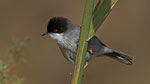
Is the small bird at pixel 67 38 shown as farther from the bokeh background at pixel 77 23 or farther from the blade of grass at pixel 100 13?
the bokeh background at pixel 77 23

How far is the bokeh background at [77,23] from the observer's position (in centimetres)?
667

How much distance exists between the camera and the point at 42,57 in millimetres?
6980

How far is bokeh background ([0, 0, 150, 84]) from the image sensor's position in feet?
21.9

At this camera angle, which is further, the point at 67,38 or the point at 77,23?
the point at 77,23

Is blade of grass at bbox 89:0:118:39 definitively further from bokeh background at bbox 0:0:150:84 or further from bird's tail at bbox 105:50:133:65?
bokeh background at bbox 0:0:150:84

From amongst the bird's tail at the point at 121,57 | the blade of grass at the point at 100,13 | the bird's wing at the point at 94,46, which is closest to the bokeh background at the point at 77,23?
the bird's tail at the point at 121,57

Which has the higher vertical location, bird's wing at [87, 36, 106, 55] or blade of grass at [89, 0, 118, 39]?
blade of grass at [89, 0, 118, 39]

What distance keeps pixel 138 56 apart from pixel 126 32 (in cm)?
57

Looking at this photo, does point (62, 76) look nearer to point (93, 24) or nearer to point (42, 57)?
point (42, 57)

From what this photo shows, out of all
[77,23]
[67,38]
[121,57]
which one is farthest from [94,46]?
[77,23]

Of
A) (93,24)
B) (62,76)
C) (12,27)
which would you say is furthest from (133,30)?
(93,24)

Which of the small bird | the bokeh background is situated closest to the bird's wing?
the small bird

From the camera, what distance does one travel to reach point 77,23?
7320mm

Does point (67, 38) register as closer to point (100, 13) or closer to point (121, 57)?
point (121, 57)
